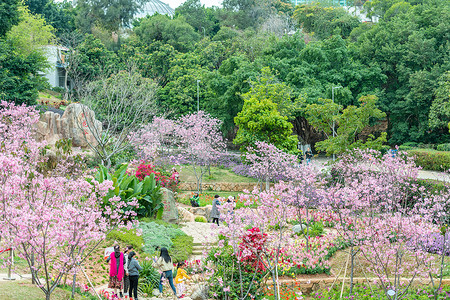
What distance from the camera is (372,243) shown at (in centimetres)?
995

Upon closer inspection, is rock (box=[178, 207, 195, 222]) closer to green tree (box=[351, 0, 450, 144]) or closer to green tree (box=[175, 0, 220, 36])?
green tree (box=[351, 0, 450, 144])

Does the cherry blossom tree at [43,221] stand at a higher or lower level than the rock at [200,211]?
higher

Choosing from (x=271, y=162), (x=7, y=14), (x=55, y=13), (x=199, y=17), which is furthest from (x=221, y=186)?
(x=199, y=17)

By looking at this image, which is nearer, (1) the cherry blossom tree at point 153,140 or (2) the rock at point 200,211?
(2) the rock at point 200,211

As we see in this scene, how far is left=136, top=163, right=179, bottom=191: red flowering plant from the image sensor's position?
19.7m

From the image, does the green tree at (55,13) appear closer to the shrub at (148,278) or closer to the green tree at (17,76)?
the green tree at (17,76)

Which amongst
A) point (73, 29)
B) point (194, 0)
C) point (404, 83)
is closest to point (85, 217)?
point (404, 83)

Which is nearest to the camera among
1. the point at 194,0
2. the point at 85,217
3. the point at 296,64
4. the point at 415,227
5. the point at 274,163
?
the point at 85,217

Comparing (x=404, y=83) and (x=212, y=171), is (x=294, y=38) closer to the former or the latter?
(x=404, y=83)

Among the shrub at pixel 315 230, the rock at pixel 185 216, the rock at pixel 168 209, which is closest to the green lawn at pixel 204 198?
the rock at pixel 185 216

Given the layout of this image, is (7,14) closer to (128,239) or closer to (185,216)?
(185,216)

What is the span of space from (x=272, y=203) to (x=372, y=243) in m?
2.43

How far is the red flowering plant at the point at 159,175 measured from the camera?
19719 mm

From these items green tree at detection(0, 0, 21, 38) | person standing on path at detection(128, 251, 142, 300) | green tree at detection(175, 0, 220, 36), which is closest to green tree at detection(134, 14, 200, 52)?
green tree at detection(175, 0, 220, 36)
